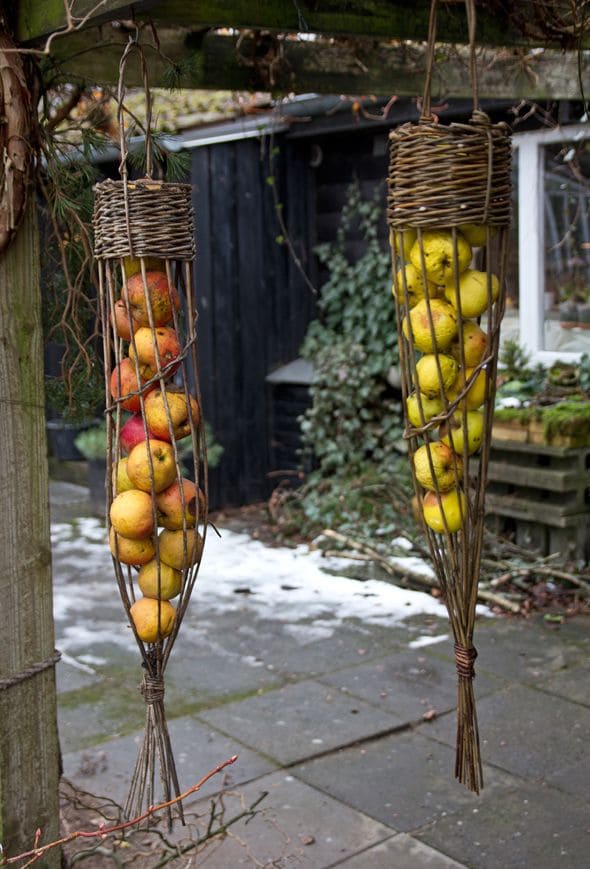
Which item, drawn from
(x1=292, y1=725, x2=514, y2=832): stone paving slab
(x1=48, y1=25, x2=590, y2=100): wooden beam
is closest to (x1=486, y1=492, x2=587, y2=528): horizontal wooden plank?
(x1=292, y1=725, x2=514, y2=832): stone paving slab

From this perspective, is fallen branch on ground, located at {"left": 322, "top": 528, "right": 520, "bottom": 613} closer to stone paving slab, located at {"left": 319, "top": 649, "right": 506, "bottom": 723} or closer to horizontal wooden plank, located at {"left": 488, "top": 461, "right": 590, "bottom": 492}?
stone paving slab, located at {"left": 319, "top": 649, "right": 506, "bottom": 723}

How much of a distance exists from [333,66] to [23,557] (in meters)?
2.24

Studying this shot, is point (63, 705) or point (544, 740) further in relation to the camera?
point (63, 705)

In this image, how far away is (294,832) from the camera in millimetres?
3242

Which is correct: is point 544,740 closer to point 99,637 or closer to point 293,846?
point 293,846

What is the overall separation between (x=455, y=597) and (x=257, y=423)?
6027 millimetres

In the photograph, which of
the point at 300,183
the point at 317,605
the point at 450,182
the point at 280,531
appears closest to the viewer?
the point at 450,182

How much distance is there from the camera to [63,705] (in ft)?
14.4

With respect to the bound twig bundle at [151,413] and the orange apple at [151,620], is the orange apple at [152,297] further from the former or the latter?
the orange apple at [151,620]

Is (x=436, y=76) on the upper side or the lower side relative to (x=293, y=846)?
upper

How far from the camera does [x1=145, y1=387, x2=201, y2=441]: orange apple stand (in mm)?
2100

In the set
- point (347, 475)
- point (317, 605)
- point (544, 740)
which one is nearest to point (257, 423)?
point (347, 475)

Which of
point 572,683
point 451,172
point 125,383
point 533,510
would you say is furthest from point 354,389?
point 451,172

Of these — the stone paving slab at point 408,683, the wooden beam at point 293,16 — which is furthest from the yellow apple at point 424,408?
the stone paving slab at point 408,683
